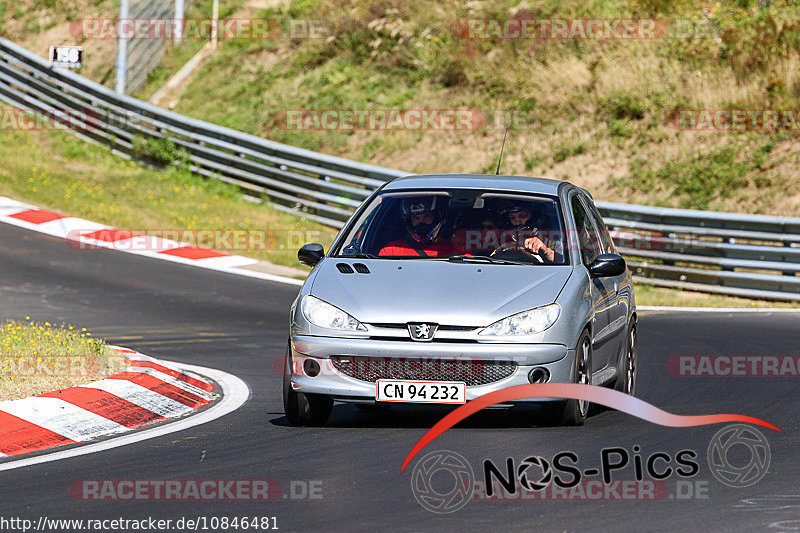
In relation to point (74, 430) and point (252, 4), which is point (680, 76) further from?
point (74, 430)

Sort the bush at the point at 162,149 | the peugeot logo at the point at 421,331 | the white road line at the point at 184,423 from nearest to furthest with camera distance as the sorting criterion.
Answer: the white road line at the point at 184,423 < the peugeot logo at the point at 421,331 < the bush at the point at 162,149

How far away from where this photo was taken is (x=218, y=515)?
6.07 metres

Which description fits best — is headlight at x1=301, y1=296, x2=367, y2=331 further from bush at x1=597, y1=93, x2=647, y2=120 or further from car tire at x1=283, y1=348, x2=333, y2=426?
bush at x1=597, y1=93, x2=647, y2=120

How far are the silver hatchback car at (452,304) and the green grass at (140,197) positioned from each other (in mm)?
10783

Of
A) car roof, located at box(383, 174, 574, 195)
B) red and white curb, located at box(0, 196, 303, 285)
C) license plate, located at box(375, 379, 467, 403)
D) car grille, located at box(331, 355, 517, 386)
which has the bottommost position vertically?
red and white curb, located at box(0, 196, 303, 285)

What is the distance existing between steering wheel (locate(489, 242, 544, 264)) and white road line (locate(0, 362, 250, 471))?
216 centimetres

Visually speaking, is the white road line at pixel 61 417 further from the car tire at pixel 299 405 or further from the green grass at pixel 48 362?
the car tire at pixel 299 405

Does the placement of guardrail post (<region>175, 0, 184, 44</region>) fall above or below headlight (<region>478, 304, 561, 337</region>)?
above

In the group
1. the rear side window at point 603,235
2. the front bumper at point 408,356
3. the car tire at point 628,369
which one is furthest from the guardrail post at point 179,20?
the front bumper at point 408,356

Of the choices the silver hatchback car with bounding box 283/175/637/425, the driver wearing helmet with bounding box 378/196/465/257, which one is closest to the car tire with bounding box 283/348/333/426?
the silver hatchback car with bounding box 283/175/637/425

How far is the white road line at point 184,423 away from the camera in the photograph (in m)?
7.46

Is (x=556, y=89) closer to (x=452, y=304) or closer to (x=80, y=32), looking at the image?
(x=80, y=32)

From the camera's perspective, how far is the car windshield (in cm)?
928

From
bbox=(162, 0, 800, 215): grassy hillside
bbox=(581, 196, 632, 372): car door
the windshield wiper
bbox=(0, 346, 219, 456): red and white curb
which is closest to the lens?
bbox=(0, 346, 219, 456): red and white curb
